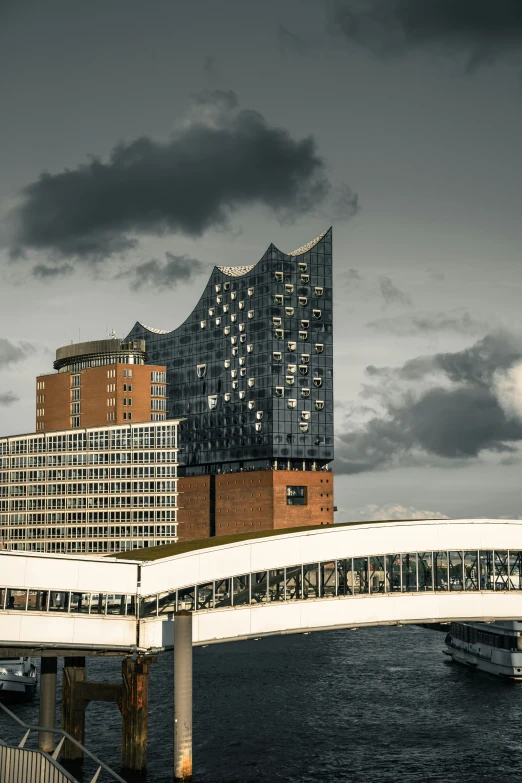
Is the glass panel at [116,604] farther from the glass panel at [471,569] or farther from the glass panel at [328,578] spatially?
the glass panel at [471,569]

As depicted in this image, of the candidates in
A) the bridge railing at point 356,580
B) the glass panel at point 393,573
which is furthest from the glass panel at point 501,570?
the glass panel at point 393,573

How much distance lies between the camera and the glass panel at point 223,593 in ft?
235

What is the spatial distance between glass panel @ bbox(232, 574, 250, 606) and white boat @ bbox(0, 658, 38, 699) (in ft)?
103

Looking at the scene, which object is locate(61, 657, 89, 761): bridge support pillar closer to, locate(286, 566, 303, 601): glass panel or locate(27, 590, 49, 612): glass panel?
locate(27, 590, 49, 612): glass panel

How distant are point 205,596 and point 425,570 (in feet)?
51.9

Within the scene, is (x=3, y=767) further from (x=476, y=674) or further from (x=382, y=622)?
(x=476, y=674)

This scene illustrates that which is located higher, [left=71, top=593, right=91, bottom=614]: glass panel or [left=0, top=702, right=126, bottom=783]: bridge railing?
[left=71, top=593, right=91, bottom=614]: glass panel

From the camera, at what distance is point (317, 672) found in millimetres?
116938

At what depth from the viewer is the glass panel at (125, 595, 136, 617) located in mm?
69875

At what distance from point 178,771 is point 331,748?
1535 centimetres

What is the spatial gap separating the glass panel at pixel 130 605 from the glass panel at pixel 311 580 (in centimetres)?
Answer: 1158

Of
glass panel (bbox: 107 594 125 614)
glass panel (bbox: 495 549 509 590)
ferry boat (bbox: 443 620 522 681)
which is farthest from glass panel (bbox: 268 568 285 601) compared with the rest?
ferry boat (bbox: 443 620 522 681)

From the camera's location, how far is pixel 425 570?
7556 centimetres

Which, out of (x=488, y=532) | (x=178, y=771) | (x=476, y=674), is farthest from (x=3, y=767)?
(x=476, y=674)
